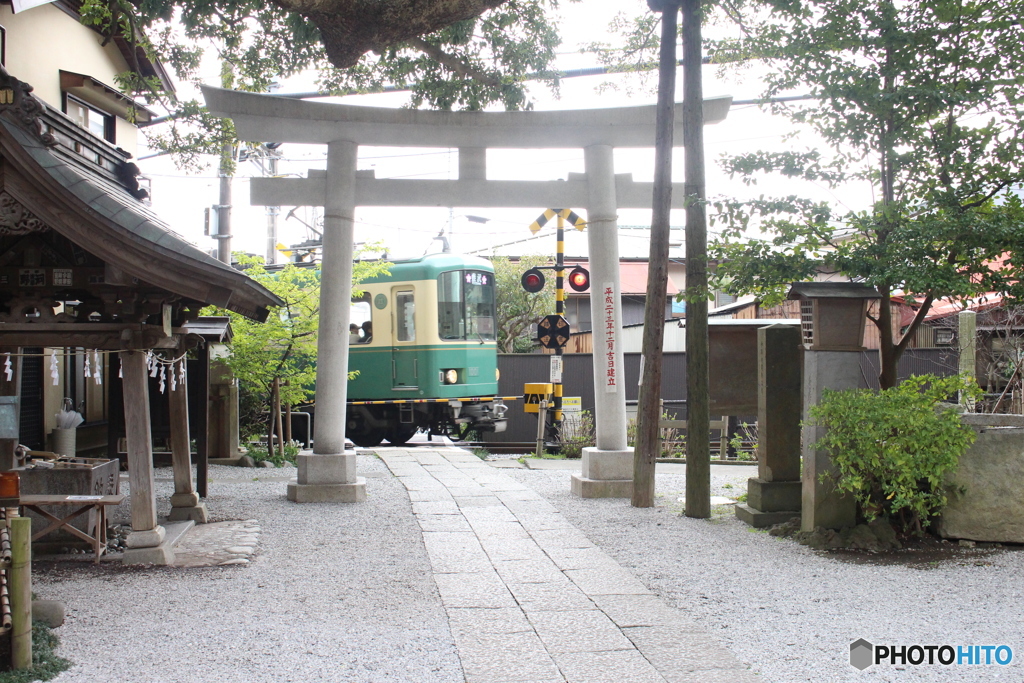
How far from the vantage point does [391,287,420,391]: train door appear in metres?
14.5

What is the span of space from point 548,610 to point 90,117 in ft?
34.1

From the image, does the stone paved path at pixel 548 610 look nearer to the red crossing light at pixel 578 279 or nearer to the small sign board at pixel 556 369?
the small sign board at pixel 556 369

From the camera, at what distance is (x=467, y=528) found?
7.35 meters

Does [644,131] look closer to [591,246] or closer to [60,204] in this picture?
[591,246]

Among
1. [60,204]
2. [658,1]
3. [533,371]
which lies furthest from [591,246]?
[533,371]

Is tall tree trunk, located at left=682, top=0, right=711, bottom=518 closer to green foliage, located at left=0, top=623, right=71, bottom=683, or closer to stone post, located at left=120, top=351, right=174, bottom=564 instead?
stone post, located at left=120, top=351, right=174, bottom=564

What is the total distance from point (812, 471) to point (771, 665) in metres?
2.93

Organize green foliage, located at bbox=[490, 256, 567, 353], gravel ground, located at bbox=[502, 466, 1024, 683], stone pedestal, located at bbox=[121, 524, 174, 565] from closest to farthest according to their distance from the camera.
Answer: gravel ground, located at bbox=[502, 466, 1024, 683] → stone pedestal, located at bbox=[121, 524, 174, 565] → green foliage, located at bbox=[490, 256, 567, 353]

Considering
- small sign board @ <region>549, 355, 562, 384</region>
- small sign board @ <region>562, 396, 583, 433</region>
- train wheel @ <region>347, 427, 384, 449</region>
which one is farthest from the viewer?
train wheel @ <region>347, 427, 384, 449</region>

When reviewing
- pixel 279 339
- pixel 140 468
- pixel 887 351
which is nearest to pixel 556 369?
pixel 279 339

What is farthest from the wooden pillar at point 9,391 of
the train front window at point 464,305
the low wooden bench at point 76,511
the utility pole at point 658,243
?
the train front window at point 464,305

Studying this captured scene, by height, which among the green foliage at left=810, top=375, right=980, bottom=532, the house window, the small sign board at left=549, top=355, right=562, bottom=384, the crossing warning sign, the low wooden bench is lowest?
the low wooden bench

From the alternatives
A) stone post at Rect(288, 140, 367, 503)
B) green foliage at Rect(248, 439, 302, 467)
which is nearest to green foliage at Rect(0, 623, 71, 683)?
stone post at Rect(288, 140, 367, 503)

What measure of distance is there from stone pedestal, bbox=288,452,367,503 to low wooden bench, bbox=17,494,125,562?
8.51ft
